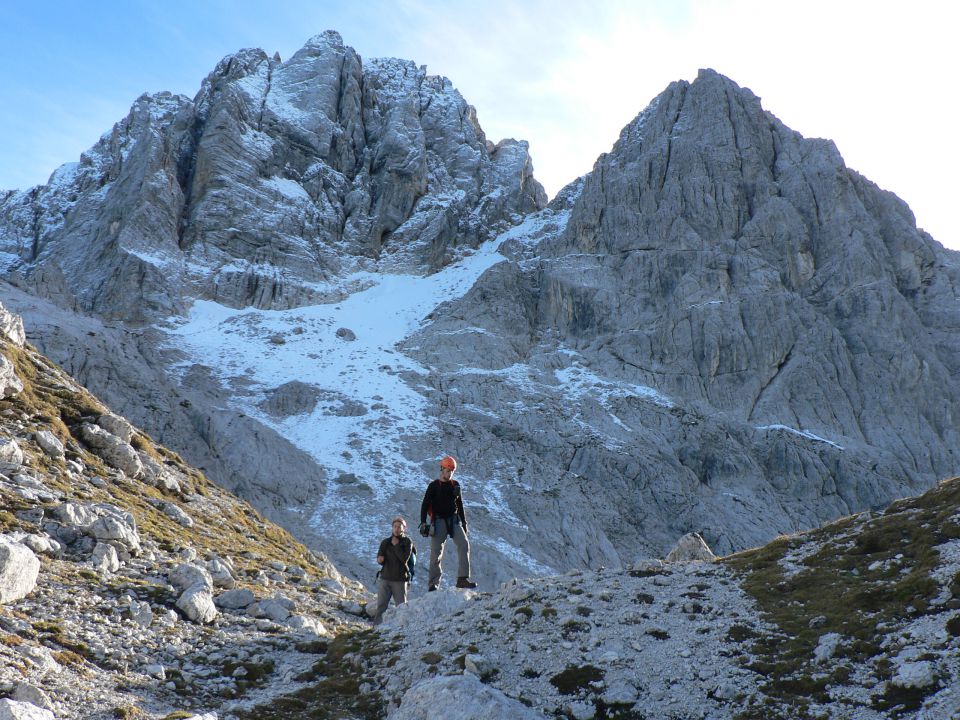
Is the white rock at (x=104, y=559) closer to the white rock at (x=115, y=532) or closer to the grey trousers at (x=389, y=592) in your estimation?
the white rock at (x=115, y=532)

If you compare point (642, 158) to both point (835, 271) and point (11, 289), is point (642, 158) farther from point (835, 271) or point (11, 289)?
point (11, 289)

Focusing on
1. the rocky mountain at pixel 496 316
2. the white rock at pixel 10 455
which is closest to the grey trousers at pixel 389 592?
the white rock at pixel 10 455

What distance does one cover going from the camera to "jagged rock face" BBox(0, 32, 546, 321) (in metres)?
126

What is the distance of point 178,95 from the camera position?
156 m

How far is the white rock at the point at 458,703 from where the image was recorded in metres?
10.3

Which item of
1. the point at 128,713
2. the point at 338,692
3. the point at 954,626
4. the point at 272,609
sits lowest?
the point at 128,713

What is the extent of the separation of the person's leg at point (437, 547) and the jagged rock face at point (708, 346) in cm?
5820

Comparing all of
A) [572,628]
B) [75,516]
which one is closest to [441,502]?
[572,628]

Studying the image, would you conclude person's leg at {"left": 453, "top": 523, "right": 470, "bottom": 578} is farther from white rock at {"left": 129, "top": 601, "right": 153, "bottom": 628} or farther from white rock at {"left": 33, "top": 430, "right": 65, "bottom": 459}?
white rock at {"left": 33, "top": 430, "right": 65, "bottom": 459}

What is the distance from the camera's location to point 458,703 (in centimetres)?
1051

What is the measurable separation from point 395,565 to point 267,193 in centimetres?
13924

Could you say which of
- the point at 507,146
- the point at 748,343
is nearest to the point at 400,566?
the point at 748,343

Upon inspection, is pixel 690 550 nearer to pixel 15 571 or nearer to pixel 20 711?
pixel 15 571

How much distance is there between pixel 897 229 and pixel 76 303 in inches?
5484
